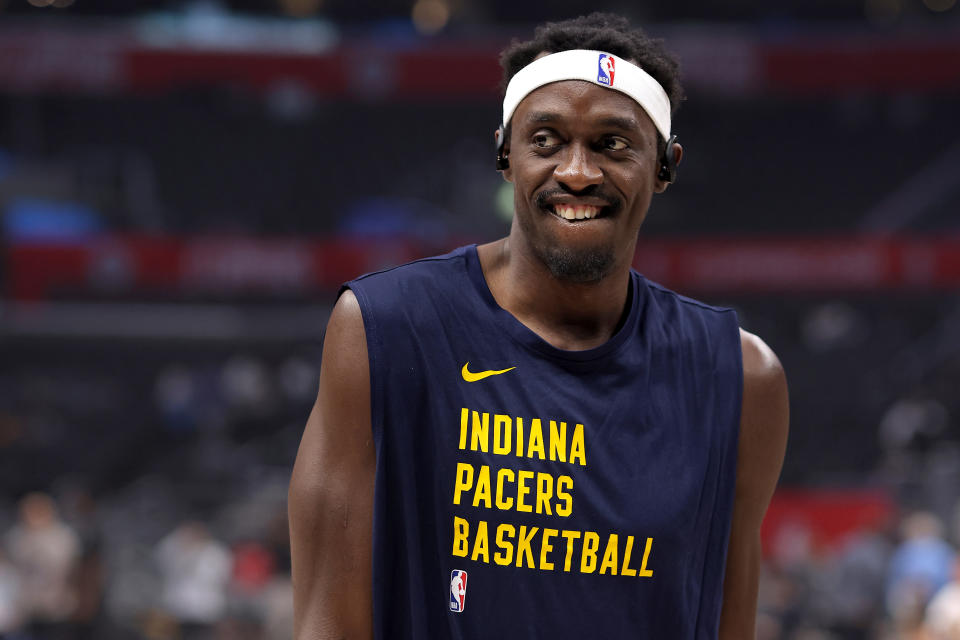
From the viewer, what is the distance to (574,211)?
76.4 inches

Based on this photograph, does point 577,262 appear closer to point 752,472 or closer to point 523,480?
point 523,480

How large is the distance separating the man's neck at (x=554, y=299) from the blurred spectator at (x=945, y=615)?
15.7 ft

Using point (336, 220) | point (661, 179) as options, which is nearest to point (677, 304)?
point (661, 179)

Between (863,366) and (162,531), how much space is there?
7942mm

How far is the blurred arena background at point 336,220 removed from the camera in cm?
1292

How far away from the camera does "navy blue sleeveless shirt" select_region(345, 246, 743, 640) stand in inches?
73.6

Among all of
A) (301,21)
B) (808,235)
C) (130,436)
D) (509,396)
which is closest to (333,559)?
(509,396)

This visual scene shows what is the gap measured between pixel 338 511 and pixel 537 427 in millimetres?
335

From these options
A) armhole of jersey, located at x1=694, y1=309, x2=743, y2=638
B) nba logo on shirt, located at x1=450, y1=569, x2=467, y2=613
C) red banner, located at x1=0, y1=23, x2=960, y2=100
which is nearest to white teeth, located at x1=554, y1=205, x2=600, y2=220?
armhole of jersey, located at x1=694, y1=309, x2=743, y2=638

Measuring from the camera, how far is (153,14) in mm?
16594

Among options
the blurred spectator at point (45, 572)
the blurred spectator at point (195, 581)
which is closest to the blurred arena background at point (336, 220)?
the blurred spectator at point (195, 581)

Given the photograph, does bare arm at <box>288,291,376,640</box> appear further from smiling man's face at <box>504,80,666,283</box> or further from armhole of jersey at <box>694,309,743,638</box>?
armhole of jersey at <box>694,309,743,638</box>

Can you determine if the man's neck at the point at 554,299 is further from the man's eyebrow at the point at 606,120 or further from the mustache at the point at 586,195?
the man's eyebrow at the point at 606,120

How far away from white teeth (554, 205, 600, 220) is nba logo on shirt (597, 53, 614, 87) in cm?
20
